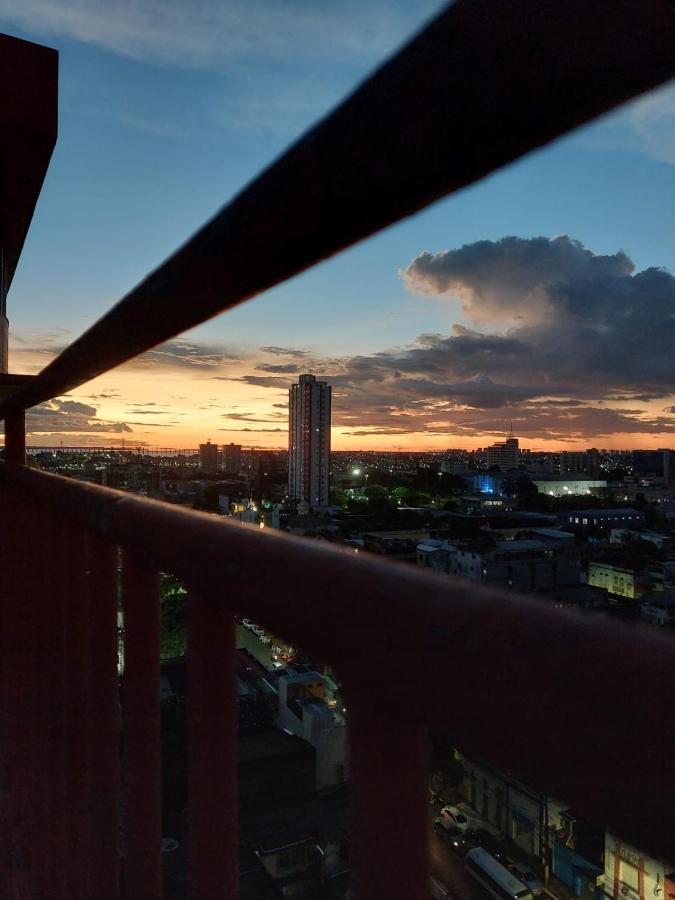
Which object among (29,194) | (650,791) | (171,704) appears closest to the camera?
(650,791)

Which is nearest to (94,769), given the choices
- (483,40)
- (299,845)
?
(299,845)

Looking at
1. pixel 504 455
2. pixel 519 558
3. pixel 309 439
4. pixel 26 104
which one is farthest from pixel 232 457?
pixel 26 104

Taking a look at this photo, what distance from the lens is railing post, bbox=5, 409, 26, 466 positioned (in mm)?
1562

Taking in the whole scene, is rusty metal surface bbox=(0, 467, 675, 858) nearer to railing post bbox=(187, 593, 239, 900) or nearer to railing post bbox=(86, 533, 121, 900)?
railing post bbox=(187, 593, 239, 900)

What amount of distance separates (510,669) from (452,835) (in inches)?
9.8

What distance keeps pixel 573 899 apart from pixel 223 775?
1.01 ft

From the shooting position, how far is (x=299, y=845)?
551 millimetres

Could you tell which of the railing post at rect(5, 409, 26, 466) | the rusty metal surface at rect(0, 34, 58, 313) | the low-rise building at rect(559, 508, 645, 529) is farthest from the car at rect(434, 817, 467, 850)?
the low-rise building at rect(559, 508, 645, 529)

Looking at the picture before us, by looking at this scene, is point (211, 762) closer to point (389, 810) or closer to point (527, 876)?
point (389, 810)

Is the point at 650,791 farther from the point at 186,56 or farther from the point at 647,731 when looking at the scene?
the point at 186,56

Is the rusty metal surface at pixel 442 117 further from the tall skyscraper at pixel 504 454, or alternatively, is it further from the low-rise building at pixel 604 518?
the tall skyscraper at pixel 504 454

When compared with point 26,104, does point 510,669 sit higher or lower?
lower

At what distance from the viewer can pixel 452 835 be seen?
400mm

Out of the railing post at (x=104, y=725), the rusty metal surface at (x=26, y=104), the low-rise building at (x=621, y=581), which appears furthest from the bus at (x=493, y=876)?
the low-rise building at (x=621, y=581)
